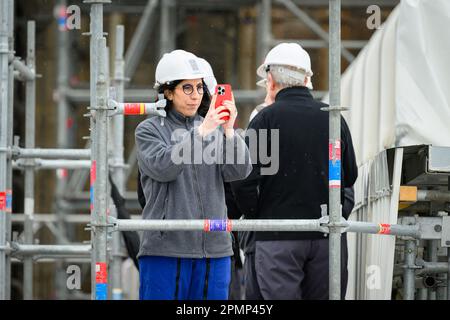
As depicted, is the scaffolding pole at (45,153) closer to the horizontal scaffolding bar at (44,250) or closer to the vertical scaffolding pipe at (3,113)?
the vertical scaffolding pipe at (3,113)

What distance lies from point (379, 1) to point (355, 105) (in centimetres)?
638

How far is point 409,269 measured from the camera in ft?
22.3

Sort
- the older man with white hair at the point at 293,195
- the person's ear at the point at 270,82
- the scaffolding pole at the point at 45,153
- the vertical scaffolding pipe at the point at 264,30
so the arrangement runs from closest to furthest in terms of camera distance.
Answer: the older man with white hair at the point at 293,195 < the person's ear at the point at 270,82 < the scaffolding pole at the point at 45,153 < the vertical scaffolding pipe at the point at 264,30

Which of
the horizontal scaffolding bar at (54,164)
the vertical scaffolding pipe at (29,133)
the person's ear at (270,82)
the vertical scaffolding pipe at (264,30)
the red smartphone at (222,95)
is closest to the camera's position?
the red smartphone at (222,95)

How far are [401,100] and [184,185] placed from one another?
1.52m

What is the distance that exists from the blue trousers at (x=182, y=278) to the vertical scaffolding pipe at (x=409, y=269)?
1456mm

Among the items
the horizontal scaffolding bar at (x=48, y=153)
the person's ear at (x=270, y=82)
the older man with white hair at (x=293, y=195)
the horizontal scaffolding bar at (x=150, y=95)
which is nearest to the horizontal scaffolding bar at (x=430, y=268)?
the older man with white hair at (x=293, y=195)

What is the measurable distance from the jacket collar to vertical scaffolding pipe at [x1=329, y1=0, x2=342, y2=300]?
1.05 meters

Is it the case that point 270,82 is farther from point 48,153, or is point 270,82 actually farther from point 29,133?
point 29,133

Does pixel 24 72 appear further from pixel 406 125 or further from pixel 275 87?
pixel 406 125

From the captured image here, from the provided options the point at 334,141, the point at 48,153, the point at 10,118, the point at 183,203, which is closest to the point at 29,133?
the point at 48,153

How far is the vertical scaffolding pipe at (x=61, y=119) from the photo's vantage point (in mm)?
14055

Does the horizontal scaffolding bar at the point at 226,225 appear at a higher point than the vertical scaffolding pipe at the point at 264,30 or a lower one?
lower

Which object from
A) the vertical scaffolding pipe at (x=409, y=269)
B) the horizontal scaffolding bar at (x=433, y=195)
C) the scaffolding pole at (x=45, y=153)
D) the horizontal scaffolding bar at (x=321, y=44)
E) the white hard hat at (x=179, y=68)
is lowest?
the vertical scaffolding pipe at (x=409, y=269)
